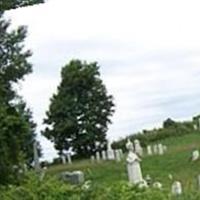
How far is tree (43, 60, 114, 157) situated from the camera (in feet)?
152

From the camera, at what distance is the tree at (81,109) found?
152ft

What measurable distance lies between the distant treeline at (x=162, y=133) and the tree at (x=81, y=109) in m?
1.89

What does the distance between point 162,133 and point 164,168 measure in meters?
15.3

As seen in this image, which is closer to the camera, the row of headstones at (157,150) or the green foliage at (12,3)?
the green foliage at (12,3)

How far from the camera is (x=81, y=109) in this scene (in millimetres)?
46406

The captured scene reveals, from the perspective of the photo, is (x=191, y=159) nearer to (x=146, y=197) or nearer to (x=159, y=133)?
(x=159, y=133)

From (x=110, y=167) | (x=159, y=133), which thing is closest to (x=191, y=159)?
(x=110, y=167)

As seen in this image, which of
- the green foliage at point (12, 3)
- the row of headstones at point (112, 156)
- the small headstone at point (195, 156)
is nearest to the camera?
the green foliage at point (12, 3)

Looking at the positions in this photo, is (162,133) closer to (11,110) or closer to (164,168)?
(164,168)

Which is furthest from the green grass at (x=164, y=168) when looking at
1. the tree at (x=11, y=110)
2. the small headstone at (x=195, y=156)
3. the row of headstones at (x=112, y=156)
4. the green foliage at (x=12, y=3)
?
the green foliage at (x=12, y=3)

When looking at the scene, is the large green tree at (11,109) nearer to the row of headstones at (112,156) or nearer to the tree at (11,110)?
the tree at (11,110)

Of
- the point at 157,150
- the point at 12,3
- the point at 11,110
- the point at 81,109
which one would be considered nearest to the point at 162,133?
the point at 81,109

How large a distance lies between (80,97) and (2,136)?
2791 centimetres

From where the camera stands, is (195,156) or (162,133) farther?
(162,133)
